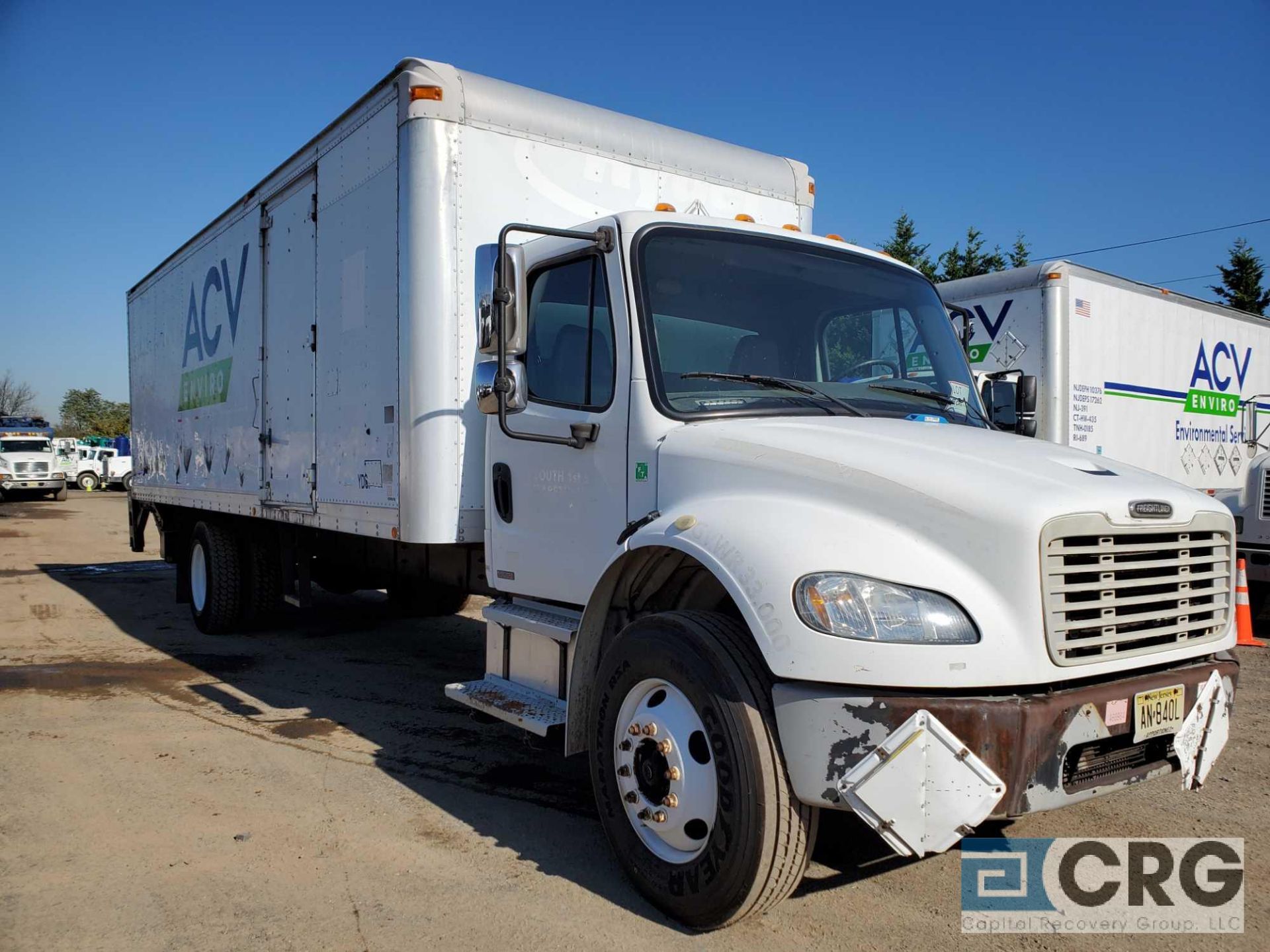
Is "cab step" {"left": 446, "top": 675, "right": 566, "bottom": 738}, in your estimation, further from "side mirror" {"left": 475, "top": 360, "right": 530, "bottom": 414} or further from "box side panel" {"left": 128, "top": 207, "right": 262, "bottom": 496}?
"box side panel" {"left": 128, "top": 207, "right": 262, "bottom": 496}

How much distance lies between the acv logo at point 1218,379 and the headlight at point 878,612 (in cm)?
1049

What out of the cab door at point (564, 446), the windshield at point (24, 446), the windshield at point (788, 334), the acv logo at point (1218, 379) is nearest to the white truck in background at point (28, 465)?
the windshield at point (24, 446)

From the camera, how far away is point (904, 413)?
3.90m

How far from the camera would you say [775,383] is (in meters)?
3.87

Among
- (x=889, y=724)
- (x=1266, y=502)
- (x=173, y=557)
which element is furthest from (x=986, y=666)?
(x=173, y=557)

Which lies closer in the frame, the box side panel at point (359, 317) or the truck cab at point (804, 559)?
the truck cab at point (804, 559)

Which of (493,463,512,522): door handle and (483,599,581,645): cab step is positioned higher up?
(493,463,512,522): door handle

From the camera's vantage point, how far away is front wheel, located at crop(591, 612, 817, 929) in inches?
116

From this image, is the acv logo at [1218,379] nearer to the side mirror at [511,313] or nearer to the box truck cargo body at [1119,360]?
the box truck cargo body at [1119,360]

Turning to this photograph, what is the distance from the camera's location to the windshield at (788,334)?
3.84 metres

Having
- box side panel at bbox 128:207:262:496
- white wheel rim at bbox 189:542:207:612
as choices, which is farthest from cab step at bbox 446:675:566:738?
white wheel rim at bbox 189:542:207:612

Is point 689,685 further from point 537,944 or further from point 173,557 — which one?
point 173,557

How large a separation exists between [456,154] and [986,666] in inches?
140

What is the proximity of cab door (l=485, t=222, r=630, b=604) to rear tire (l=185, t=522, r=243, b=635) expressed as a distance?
16.1ft
